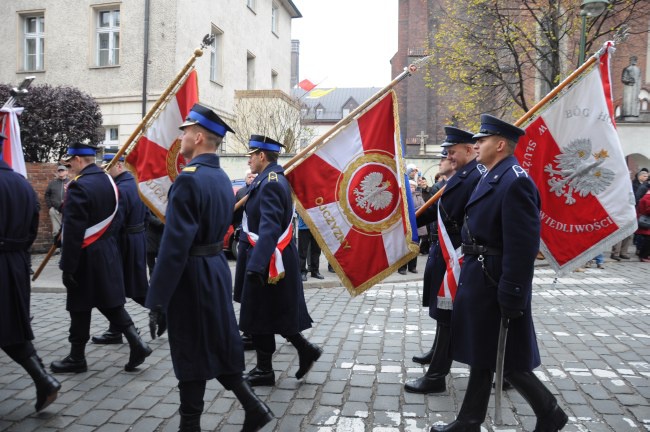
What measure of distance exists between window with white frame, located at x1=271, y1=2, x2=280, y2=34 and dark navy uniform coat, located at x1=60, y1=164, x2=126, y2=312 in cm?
Answer: 2550

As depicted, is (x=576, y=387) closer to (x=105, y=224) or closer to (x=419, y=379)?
(x=419, y=379)

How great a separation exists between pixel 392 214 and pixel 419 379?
1.43 metres

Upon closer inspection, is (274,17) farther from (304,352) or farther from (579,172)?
(304,352)

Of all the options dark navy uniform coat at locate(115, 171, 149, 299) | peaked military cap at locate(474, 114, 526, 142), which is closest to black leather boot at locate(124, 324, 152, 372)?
dark navy uniform coat at locate(115, 171, 149, 299)

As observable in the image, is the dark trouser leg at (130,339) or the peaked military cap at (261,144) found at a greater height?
the peaked military cap at (261,144)

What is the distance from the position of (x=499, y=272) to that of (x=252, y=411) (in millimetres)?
1754

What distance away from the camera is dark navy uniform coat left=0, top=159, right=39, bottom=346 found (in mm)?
4113

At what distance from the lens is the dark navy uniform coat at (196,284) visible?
11.2 feet

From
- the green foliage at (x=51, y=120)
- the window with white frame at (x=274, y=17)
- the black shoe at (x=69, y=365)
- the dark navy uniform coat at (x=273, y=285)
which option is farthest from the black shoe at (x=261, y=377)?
the window with white frame at (x=274, y=17)

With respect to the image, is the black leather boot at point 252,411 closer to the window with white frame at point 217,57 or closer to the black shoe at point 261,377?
the black shoe at point 261,377

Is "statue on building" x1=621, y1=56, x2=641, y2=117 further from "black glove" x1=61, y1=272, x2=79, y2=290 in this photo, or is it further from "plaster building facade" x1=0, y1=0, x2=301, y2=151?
"black glove" x1=61, y1=272, x2=79, y2=290

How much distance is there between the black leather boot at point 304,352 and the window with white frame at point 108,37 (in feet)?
59.0

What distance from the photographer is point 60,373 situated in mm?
5117

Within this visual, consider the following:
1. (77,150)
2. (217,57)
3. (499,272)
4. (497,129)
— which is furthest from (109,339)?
A: (217,57)
